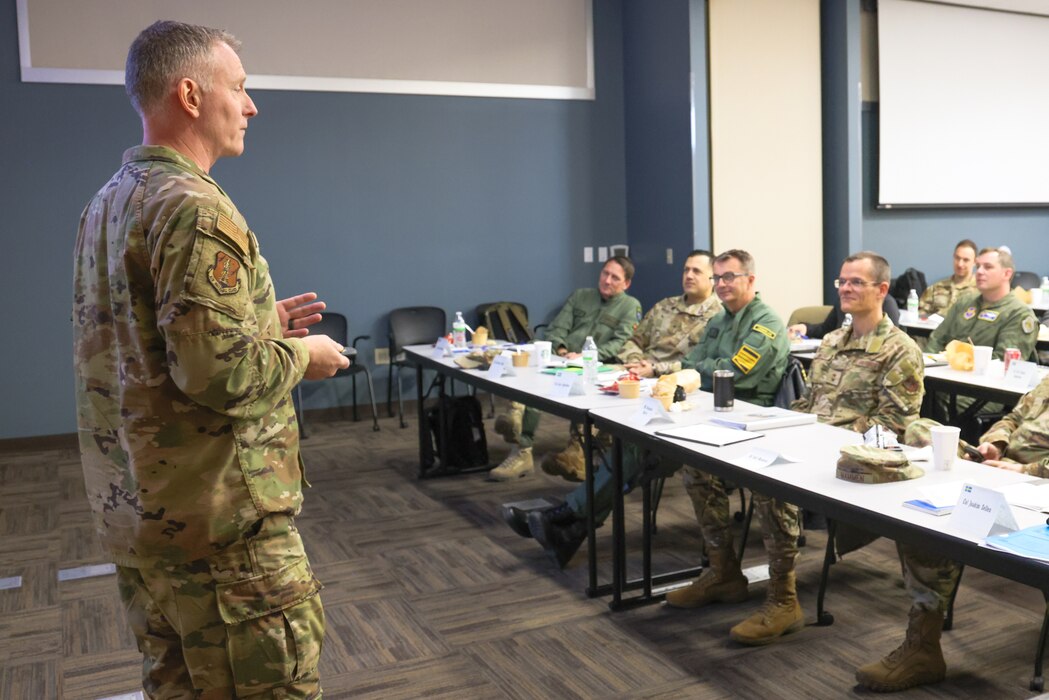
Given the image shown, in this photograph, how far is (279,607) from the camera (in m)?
1.58

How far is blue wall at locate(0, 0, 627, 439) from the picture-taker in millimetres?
6344

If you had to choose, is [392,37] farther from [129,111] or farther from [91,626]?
[91,626]

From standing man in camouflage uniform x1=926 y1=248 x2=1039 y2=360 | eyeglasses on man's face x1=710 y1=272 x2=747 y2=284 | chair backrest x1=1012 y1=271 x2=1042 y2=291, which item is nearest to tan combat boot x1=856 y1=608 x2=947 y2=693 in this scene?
eyeglasses on man's face x1=710 y1=272 x2=747 y2=284

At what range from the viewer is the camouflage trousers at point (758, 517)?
3113 millimetres

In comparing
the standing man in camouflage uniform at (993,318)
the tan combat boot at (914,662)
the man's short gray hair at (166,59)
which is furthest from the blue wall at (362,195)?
the man's short gray hair at (166,59)

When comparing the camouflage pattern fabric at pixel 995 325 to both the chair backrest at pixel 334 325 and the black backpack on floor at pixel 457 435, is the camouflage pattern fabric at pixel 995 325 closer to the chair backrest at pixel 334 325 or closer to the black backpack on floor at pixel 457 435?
the black backpack on floor at pixel 457 435

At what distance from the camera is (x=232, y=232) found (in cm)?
149

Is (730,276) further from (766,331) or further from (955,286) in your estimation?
(955,286)

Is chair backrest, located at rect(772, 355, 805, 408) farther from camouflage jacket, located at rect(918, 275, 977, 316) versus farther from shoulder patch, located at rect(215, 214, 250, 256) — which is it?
camouflage jacket, located at rect(918, 275, 977, 316)

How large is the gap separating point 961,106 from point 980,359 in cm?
530

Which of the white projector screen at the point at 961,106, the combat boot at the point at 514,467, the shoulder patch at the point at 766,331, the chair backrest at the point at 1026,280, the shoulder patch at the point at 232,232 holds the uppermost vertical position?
the white projector screen at the point at 961,106

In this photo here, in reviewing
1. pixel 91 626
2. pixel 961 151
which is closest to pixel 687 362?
pixel 91 626

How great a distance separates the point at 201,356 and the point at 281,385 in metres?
0.15

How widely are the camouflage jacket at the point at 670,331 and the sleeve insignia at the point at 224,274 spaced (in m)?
3.51
